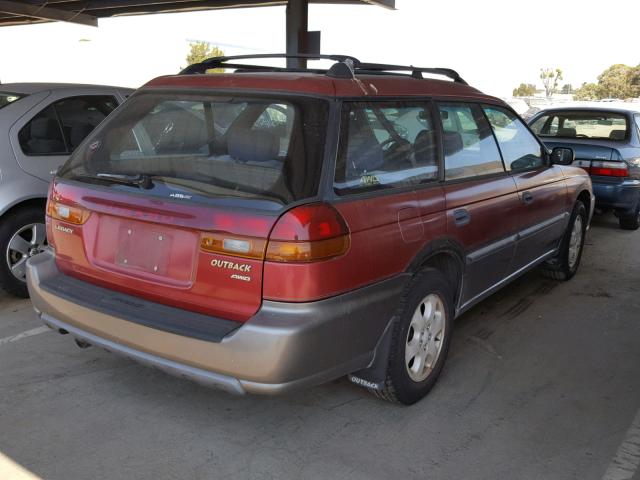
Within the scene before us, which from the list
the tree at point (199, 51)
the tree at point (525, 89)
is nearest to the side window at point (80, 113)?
the tree at point (199, 51)

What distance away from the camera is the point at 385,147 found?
3.16 metres

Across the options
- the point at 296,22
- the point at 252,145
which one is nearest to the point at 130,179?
the point at 252,145

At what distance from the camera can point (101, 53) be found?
30.1m

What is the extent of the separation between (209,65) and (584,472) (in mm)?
2949

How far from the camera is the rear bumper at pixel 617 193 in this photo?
7.64 meters

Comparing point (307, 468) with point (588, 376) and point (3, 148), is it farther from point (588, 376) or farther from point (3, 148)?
point (3, 148)

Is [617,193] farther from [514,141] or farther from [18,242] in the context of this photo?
[18,242]

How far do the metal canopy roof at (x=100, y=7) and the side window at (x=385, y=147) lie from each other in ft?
34.5

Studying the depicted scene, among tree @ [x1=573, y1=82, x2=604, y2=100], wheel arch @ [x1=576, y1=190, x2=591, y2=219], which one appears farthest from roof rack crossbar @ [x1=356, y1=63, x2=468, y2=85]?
tree @ [x1=573, y1=82, x2=604, y2=100]

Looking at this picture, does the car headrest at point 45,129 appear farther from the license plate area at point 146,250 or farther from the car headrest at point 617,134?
the car headrest at point 617,134

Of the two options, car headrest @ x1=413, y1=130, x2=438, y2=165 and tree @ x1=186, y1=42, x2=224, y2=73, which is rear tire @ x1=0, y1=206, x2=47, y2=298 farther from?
tree @ x1=186, y1=42, x2=224, y2=73

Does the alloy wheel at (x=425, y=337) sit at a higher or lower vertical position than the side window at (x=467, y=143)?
lower

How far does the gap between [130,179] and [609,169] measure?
21.3ft

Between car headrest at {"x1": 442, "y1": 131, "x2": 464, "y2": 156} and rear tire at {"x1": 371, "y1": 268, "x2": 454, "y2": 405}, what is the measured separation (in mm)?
731
